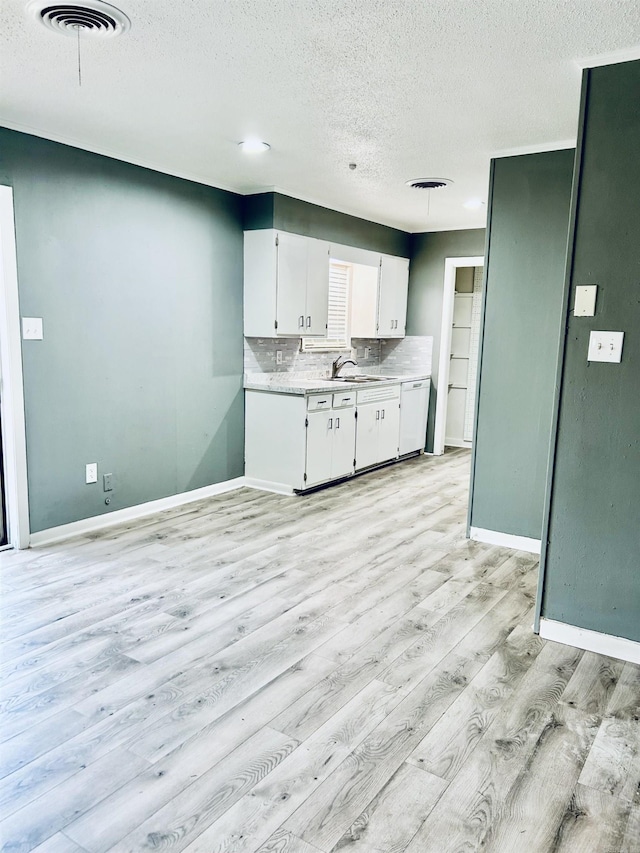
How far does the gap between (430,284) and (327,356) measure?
1.48 metres

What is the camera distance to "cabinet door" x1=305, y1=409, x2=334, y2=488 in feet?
16.0

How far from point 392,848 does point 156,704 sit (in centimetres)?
98

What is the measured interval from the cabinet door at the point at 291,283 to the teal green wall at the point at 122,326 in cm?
36

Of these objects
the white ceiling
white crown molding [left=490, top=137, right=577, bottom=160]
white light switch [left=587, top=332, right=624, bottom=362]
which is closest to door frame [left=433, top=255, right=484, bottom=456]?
the white ceiling

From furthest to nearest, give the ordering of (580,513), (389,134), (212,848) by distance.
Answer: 1. (389,134)
2. (580,513)
3. (212,848)

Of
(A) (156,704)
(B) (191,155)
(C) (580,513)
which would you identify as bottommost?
(A) (156,704)

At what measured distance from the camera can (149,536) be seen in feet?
12.6

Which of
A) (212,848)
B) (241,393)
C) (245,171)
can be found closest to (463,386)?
(241,393)

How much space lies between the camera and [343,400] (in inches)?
206

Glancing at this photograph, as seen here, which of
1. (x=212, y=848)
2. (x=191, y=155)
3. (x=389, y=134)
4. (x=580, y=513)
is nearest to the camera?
(x=212, y=848)

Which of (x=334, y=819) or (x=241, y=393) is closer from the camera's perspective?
(x=334, y=819)

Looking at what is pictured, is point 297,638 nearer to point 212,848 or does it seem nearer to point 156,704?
point 156,704

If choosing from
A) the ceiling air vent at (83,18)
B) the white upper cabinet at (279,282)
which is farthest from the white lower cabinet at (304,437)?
the ceiling air vent at (83,18)

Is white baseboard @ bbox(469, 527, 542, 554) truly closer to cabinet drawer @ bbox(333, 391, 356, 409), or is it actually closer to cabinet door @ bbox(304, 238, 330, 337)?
cabinet drawer @ bbox(333, 391, 356, 409)
